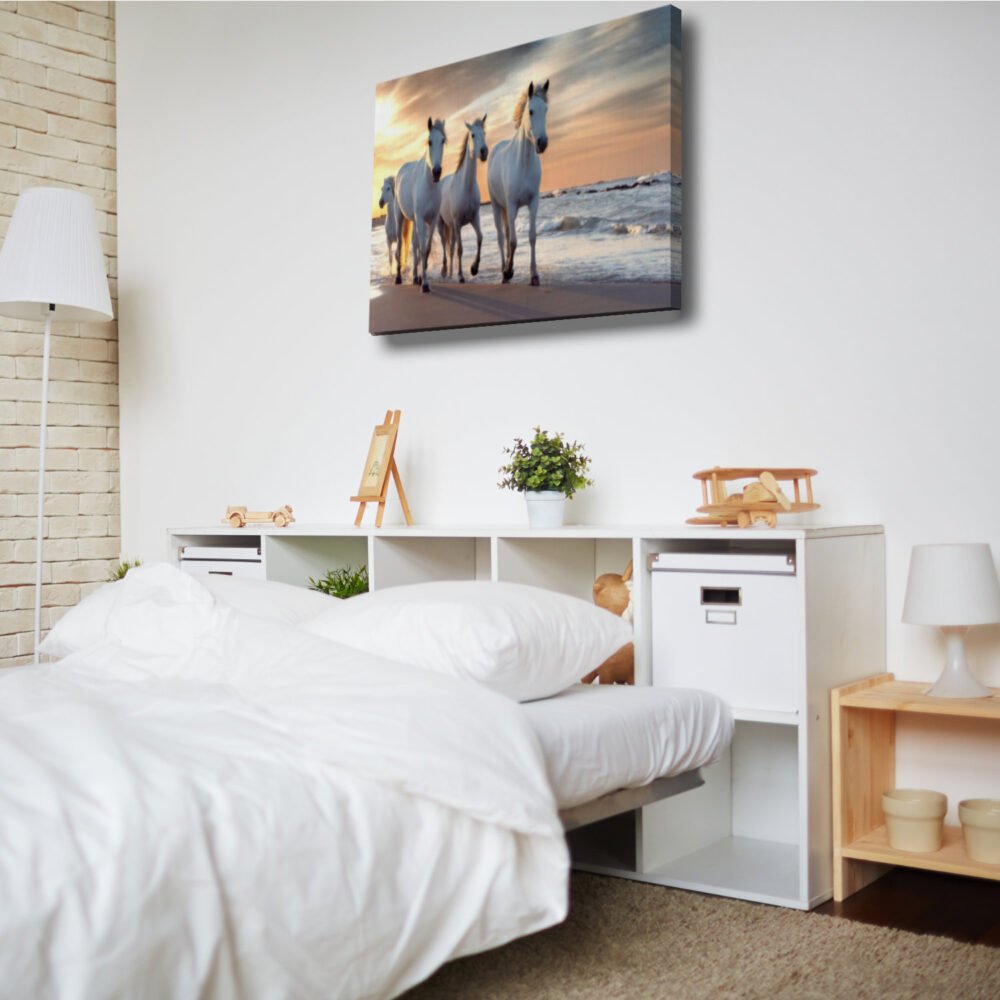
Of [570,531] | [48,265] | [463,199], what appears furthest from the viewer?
[48,265]

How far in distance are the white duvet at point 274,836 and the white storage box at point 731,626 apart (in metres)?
0.83

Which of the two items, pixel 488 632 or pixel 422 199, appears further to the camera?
pixel 422 199

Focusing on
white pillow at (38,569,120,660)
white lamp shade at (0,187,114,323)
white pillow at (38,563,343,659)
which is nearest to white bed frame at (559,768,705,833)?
white pillow at (38,563,343,659)

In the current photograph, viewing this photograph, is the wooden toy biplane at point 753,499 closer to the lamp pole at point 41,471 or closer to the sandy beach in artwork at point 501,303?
the sandy beach in artwork at point 501,303

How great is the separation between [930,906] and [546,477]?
122cm

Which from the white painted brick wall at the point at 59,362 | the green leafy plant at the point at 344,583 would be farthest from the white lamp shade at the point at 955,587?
the white painted brick wall at the point at 59,362

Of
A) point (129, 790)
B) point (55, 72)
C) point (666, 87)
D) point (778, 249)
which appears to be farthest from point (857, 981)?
point (55, 72)

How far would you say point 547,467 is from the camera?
2.89 meters

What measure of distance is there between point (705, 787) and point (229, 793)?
1543 millimetres

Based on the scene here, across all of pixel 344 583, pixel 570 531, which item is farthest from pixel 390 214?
pixel 570 531

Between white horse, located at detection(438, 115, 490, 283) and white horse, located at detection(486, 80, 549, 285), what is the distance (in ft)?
0.18

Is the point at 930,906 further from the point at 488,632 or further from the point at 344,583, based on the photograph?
the point at 344,583

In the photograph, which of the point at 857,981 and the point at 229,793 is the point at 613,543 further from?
the point at 229,793

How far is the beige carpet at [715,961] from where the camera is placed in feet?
6.42
